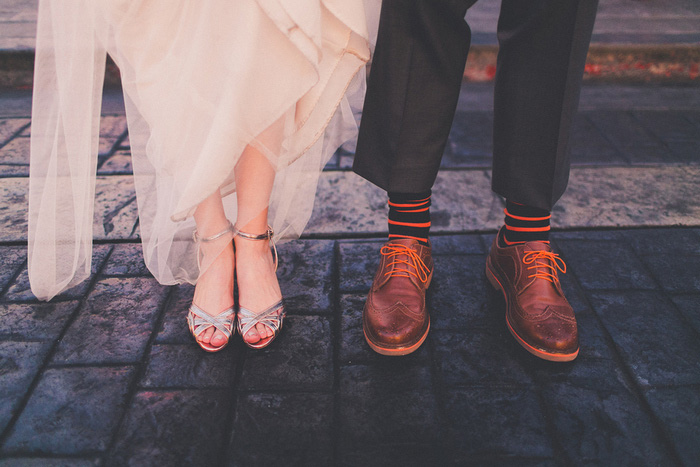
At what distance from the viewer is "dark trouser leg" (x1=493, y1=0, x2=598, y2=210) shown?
3.53 ft

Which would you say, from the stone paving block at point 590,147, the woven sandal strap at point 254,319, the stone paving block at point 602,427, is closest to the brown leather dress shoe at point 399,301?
the woven sandal strap at point 254,319

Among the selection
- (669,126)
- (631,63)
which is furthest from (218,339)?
(631,63)

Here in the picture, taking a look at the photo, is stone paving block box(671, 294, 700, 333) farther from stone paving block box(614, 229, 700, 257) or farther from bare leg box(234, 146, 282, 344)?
bare leg box(234, 146, 282, 344)

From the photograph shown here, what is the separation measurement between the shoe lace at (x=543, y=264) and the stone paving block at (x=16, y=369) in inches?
49.3

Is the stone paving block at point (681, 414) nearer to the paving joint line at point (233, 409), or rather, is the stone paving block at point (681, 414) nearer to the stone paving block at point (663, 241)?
the stone paving block at point (663, 241)

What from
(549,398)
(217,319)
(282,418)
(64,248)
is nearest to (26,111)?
(64,248)

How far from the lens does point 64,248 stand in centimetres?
128

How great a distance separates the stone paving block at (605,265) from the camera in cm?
144

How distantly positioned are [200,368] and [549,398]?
2.68 ft

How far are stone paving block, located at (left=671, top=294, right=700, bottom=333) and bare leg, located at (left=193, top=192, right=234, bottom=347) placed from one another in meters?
1.24

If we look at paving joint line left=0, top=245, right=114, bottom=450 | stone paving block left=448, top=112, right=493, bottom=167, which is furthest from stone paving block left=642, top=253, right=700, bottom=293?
paving joint line left=0, top=245, right=114, bottom=450

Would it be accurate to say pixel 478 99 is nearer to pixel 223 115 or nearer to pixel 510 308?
pixel 510 308

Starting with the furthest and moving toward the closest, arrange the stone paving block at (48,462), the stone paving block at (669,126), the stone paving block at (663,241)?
the stone paving block at (669,126) → the stone paving block at (663,241) → the stone paving block at (48,462)

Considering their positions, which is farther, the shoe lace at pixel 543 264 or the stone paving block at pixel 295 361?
the shoe lace at pixel 543 264
